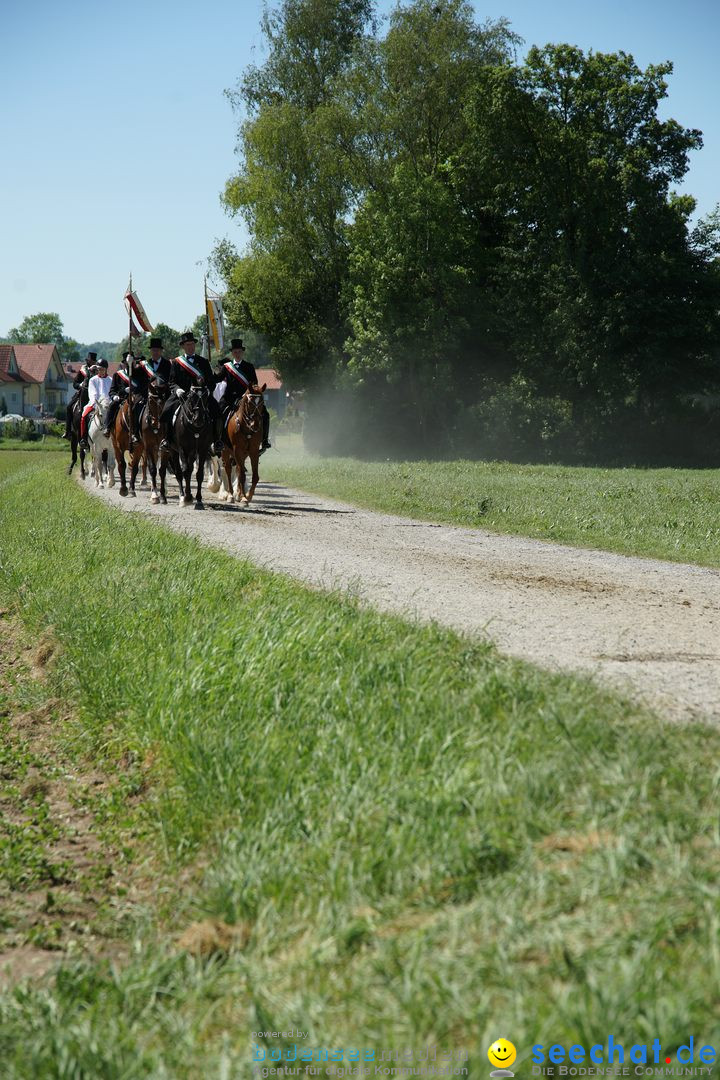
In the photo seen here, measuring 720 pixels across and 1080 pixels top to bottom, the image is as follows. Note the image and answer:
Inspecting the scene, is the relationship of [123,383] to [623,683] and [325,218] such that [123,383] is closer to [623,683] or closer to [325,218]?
[623,683]

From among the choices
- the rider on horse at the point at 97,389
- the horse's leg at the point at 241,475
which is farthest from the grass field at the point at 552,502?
the rider on horse at the point at 97,389

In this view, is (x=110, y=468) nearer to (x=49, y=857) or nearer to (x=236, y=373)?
(x=236, y=373)

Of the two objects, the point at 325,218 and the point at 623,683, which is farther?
the point at 325,218

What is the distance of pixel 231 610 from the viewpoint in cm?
832

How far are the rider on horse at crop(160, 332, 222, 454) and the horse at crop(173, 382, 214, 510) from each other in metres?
0.17

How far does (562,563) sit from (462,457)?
34.9 meters

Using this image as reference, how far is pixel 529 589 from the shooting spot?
10.1m

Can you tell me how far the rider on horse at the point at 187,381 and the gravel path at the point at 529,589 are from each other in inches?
128

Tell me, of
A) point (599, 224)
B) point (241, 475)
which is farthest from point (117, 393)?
point (599, 224)

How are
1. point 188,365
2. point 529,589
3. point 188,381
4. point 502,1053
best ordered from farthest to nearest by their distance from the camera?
point 188,381 < point 188,365 < point 529,589 < point 502,1053

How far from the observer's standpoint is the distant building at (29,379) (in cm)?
11194

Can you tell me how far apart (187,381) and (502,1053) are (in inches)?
748

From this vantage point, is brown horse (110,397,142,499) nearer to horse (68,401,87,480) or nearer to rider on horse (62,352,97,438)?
rider on horse (62,352,97,438)

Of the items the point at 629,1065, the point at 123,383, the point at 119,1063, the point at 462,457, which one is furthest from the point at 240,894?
the point at 462,457
